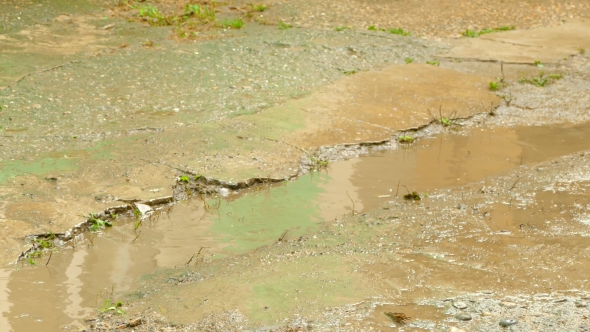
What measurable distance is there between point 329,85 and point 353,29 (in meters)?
2.11

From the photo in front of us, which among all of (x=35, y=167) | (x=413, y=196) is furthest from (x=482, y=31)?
(x=35, y=167)

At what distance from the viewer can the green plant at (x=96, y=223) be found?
457 centimetres

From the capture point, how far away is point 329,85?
7.12 metres

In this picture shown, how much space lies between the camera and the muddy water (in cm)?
388

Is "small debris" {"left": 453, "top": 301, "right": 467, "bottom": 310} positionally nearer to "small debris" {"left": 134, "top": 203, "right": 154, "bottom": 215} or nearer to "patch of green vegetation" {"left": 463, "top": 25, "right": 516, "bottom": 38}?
"small debris" {"left": 134, "top": 203, "right": 154, "bottom": 215}

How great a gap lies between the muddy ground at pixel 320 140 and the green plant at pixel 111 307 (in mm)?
61

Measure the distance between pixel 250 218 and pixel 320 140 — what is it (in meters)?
1.36

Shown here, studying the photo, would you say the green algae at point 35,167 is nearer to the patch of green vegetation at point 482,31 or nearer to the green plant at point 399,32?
the green plant at point 399,32

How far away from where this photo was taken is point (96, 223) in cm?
459

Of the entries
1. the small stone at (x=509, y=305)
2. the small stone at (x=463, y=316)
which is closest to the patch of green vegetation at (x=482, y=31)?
the small stone at (x=509, y=305)

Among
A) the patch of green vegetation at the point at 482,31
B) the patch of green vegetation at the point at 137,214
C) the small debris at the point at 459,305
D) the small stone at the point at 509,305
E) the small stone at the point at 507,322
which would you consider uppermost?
the patch of green vegetation at the point at 482,31

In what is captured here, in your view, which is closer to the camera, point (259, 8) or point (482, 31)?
point (482, 31)

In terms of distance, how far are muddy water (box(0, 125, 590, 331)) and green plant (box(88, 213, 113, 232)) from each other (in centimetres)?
7

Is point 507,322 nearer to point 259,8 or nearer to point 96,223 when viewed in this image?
point 96,223
